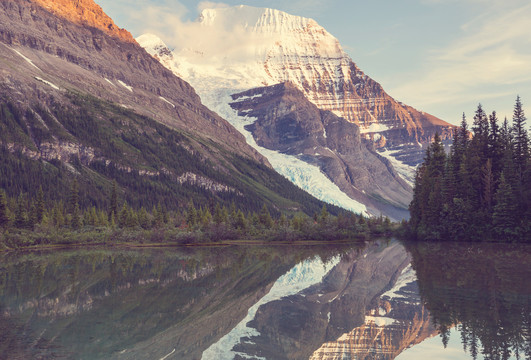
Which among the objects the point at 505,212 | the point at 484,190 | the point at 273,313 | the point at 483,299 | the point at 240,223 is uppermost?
the point at 484,190

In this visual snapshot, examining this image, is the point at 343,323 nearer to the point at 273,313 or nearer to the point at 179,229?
the point at 273,313

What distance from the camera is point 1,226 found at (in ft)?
358

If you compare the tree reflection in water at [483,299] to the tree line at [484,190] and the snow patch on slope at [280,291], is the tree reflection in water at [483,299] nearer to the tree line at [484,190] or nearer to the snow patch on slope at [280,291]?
the snow patch on slope at [280,291]

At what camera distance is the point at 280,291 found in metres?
43.2

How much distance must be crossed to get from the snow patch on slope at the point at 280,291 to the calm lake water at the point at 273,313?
0.12m

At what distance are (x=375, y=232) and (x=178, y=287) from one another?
344 feet

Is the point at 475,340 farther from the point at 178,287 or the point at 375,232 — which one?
the point at 375,232

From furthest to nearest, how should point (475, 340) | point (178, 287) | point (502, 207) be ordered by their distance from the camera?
point (502, 207)
point (178, 287)
point (475, 340)

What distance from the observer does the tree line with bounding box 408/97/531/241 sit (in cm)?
8150

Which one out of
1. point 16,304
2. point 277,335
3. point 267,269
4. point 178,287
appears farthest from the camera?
point 267,269

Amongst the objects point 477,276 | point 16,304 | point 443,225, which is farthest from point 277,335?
point 443,225

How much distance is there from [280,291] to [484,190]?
6152cm

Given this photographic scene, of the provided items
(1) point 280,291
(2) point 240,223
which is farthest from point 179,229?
(1) point 280,291

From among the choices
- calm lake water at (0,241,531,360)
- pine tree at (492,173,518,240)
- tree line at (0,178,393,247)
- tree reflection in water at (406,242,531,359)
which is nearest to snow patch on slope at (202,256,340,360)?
calm lake water at (0,241,531,360)
